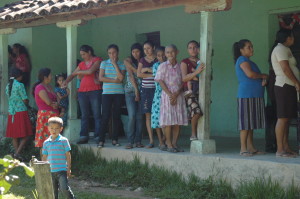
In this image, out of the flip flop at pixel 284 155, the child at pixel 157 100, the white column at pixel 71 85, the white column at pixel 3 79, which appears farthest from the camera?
the white column at pixel 3 79

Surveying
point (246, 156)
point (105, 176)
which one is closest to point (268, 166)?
point (246, 156)

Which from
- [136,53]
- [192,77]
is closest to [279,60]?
[192,77]

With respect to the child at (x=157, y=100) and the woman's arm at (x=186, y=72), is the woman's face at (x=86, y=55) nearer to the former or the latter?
the child at (x=157, y=100)

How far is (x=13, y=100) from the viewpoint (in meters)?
9.59

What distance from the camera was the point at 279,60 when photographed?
6508mm

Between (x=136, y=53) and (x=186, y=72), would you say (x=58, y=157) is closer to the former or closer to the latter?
(x=186, y=72)

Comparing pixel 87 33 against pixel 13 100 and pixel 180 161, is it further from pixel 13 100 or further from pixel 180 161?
pixel 180 161

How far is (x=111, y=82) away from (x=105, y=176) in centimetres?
158

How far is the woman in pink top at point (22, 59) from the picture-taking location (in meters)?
11.3

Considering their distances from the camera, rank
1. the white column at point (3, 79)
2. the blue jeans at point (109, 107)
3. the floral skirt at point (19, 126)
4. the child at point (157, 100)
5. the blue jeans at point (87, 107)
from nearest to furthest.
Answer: the child at point (157, 100) < the blue jeans at point (109, 107) < the blue jeans at point (87, 107) < the floral skirt at point (19, 126) < the white column at point (3, 79)

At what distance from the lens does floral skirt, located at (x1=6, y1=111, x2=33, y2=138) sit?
31.5 feet

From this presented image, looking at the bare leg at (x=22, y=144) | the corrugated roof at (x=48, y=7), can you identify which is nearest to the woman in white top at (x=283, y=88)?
the corrugated roof at (x=48, y=7)

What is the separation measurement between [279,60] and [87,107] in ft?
12.5

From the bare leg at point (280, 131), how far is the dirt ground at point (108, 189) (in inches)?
75.1
